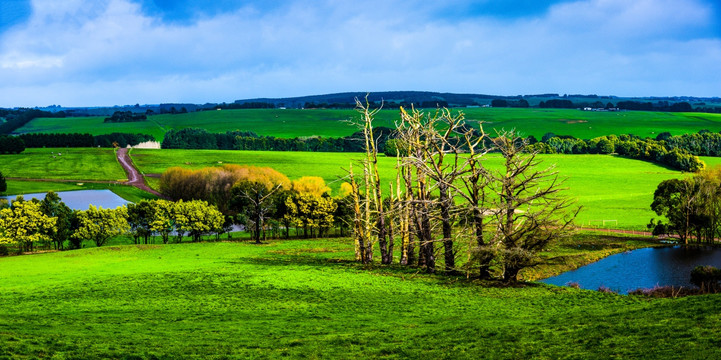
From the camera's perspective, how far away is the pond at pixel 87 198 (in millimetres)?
105188

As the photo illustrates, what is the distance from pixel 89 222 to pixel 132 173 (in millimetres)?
73588

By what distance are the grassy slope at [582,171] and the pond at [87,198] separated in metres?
13.9

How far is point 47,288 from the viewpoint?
36906mm

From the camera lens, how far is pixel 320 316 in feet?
93.2

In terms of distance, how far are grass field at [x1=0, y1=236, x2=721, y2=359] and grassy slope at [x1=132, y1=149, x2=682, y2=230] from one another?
53852mm

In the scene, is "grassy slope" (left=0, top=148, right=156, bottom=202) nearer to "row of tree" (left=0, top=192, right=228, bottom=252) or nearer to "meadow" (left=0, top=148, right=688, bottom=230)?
"meadow" (left=0, top=148, right=688, bottom=230)

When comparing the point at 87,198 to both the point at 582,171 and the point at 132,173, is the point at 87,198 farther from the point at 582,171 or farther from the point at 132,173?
the point at 582,171

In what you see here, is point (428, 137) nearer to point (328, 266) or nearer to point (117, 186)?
point (328, 266)

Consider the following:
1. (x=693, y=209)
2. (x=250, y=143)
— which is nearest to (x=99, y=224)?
(x=693, y=209)

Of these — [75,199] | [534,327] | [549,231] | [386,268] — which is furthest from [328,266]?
[75,199]

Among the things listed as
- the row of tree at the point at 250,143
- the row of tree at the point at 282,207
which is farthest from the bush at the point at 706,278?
the row of tree at the point at 250,143

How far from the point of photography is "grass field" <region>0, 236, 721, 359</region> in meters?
20.3

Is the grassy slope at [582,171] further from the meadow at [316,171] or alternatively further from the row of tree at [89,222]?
the row of tree at [89,222]

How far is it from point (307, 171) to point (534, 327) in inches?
4545
